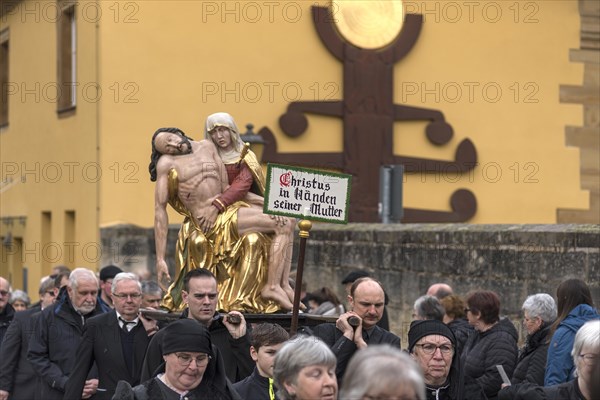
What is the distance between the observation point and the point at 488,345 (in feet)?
34.4

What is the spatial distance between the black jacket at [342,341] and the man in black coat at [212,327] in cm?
64

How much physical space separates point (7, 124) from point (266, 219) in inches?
696

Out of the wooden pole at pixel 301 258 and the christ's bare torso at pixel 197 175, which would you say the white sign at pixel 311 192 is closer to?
the wooden pole at pixel 301 258

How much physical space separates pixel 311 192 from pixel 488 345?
1.77 m

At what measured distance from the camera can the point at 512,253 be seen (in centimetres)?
1370

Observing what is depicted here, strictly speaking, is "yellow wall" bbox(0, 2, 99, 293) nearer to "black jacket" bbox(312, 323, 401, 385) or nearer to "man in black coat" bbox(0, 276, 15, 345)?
"man in black coat" bbox(0, 276, 15, 345)

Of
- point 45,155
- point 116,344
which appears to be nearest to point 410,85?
point 45,155

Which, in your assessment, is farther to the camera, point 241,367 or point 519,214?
point 519,214

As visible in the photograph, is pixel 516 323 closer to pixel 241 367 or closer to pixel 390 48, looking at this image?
pixel 241 367

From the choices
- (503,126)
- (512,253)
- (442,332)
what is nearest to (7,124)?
(503,126)

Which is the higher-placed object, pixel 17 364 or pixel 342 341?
pixel 342 341

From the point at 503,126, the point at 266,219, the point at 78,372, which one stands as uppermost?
the point at 503,126

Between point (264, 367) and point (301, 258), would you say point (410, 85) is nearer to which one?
point (301, 258)

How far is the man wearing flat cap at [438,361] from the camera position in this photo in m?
7.96
